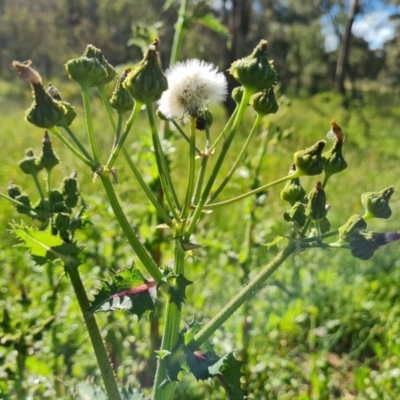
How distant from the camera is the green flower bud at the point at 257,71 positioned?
0.88m

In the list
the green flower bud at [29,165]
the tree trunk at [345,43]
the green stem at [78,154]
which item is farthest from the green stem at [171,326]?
the tree trunk at [345,43]

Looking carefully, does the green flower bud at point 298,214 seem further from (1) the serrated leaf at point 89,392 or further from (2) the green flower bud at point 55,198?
(1) the serrated leaf at point 89,392

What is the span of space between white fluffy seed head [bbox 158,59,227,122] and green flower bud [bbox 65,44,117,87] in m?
0.13

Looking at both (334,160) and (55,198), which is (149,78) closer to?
(334,160)

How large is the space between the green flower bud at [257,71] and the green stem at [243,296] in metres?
0.31

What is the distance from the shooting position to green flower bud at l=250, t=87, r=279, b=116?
0.96m

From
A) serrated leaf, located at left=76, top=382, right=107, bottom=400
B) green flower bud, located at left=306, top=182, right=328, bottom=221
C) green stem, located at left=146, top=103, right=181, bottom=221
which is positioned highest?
green stem, located at left=146, top=103, right=181, bottom=221

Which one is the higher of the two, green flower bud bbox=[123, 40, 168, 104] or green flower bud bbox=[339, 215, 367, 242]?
green flower bud bbox=[123, 40, 168, 104]

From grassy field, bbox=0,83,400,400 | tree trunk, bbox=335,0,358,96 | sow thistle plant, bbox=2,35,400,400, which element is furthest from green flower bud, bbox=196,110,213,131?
tree trunk, bbox=335,0,358,96

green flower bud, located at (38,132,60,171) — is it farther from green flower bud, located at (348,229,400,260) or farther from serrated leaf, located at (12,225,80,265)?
green flower bud, located at (348,229,400,260)

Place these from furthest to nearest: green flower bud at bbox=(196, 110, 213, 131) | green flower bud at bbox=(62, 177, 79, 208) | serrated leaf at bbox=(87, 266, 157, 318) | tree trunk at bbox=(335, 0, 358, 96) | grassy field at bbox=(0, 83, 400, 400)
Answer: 1. tree trunk at bbox=(335, 0, 358, 96)
2. grassy field at bbox=(0, 83, 400, 400)
3. green flower bud at bbox=(62, 177, 79, 208)
4. green flower bud at bbox=(196, 110, 213, 131)
5. serrated leaf at bbox=(87, 266, 157, 318)

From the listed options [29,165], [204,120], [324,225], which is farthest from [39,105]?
[324,225]

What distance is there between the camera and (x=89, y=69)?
0.92m

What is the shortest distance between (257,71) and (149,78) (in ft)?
0.65
